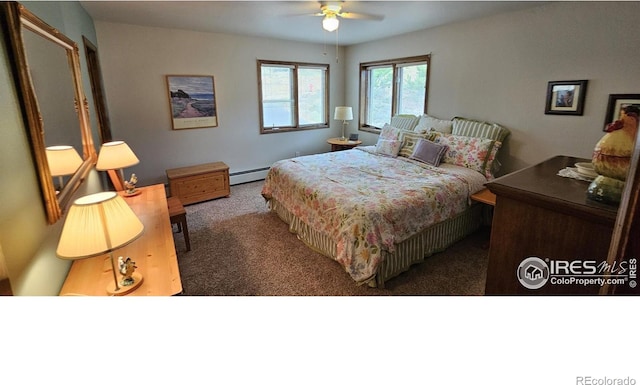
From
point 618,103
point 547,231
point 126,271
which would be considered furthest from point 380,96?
point 126,271

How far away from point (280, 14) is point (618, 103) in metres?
3.33

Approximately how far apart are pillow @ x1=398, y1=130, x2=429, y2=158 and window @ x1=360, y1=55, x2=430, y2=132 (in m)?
0.67

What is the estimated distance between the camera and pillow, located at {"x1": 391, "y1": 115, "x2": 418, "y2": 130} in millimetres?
4454

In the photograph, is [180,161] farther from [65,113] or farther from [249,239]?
[65,113]

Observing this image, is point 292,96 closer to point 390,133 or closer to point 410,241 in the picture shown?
point 390,133

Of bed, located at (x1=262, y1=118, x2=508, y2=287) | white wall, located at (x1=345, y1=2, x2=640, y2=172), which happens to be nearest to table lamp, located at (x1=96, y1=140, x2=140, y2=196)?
bed, located at (x1=262, y1=118, x2=508, y2=287)

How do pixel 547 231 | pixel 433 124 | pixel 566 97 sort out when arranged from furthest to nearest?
pixel 433 124 < pixel 566 97 < pixel 547 231

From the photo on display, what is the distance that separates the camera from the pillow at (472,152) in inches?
131

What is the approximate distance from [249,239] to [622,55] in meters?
3.73

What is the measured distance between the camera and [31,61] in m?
1.30

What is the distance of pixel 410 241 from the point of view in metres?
2.60

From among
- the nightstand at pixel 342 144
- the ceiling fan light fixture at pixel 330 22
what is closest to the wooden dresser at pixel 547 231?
the ceiling fan light fixture at pixel 330 22
